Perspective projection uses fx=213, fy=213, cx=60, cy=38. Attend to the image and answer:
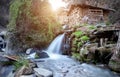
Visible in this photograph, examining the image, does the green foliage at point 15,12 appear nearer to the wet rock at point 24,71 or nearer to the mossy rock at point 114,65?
the wet rock at point 24,71

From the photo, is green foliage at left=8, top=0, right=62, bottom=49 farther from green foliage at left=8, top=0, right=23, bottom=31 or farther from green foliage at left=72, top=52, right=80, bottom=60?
green foliage at left=72, top=52, right=80, bottom=60

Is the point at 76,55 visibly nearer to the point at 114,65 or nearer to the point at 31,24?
the point at 114,65

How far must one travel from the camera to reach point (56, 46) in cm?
1599

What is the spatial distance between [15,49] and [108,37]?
6.84 meters

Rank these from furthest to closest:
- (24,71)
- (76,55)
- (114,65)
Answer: (76,55) → (114,65) → (24,71)

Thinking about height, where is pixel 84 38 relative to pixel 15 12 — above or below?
below

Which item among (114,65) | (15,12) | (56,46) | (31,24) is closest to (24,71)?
(114,65)

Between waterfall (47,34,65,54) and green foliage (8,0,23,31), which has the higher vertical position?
green foliage (8,0,23,31)

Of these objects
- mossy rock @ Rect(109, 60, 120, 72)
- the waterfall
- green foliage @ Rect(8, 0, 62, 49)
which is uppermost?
green foliage @ Rect(8, 0, 62, 49)

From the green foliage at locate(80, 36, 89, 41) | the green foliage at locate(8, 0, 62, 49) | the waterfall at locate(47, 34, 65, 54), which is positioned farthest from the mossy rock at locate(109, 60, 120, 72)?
the green foliage at locate(8, 0, 62, 49)

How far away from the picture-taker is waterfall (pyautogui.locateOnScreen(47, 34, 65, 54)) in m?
15.7

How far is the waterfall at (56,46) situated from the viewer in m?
15.7

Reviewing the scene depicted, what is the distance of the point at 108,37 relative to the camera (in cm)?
1414

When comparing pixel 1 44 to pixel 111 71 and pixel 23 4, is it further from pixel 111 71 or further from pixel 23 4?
pixel 111 71
